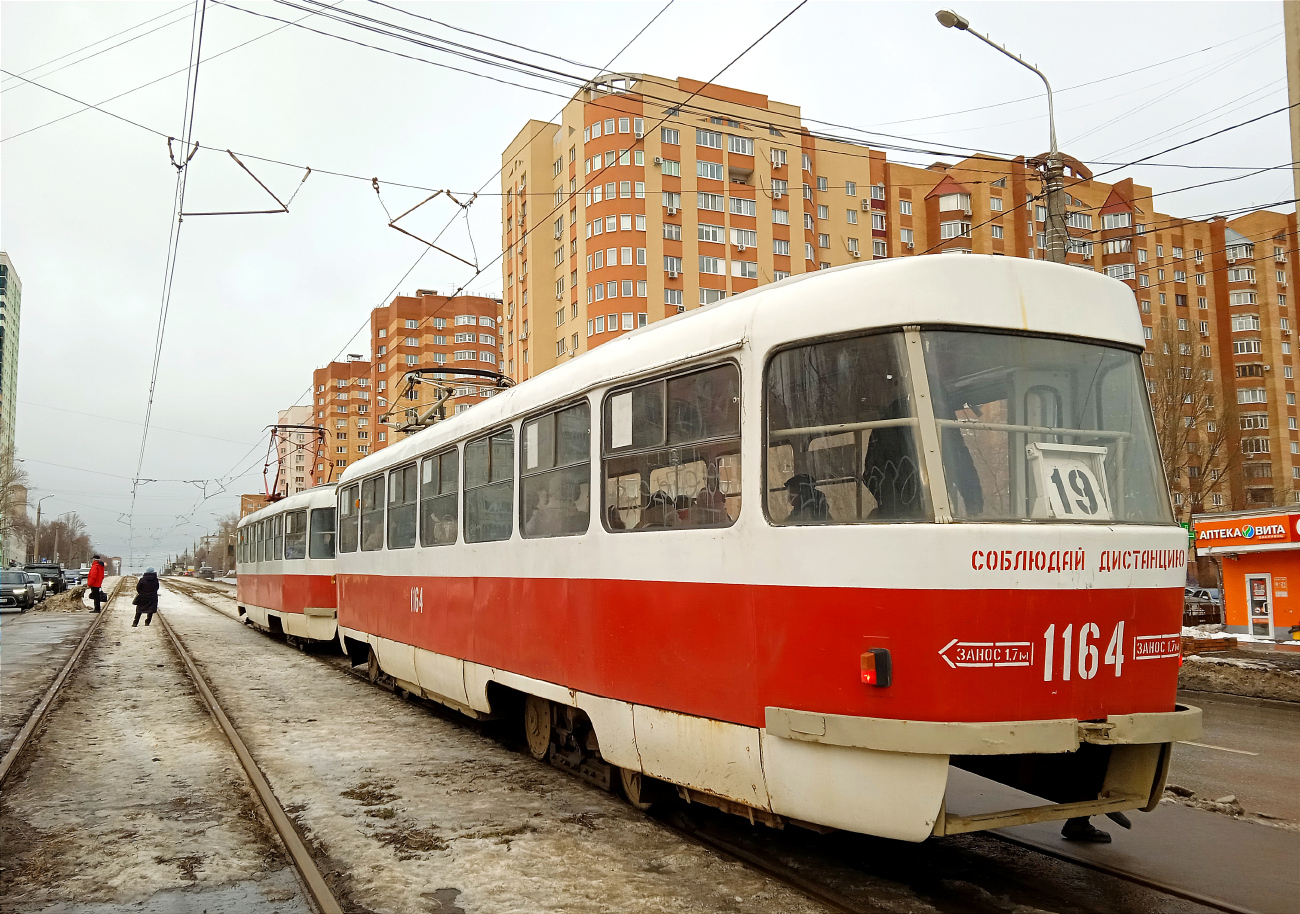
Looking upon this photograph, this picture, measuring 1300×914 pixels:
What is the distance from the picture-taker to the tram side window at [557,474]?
642 centimetres

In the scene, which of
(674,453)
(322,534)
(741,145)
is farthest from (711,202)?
(674,453)

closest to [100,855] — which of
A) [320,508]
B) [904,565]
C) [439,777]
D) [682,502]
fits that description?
[439,777]

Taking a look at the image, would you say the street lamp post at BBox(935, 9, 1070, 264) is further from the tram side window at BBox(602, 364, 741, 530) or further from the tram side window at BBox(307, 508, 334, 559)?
the tram side window at BBox(307, 508, 334, 559)

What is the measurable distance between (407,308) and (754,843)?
305 feet

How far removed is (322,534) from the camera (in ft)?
59.3

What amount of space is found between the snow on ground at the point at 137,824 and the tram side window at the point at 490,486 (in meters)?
2.56

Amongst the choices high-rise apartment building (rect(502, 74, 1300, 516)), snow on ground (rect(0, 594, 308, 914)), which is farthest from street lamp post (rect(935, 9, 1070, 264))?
high-rise apartment building (rect(502, 74, 1300, 516))

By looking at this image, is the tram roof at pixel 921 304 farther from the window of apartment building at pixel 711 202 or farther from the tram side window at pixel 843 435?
the window of apartment building at pixel 711 202

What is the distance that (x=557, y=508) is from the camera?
6777 mm

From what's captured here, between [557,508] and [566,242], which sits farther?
[566,242]

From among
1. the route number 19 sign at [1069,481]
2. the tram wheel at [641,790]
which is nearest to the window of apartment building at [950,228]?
the tram wheel at [641,790]

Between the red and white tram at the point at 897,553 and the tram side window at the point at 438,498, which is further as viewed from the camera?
the tram side window at the point at 438,498

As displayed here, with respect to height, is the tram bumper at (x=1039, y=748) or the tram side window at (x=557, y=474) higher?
the tram side window at (x=557, y=474)

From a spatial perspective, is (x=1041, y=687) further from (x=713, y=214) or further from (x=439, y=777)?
(x=713, y=214)
